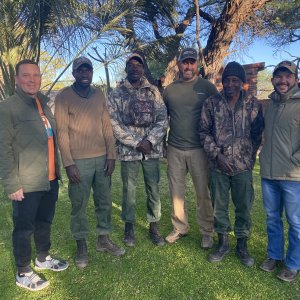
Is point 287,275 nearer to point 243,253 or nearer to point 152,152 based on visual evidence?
point 243,253

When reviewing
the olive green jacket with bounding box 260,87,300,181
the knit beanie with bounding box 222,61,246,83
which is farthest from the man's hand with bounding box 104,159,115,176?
the olive green jacket with bounding box 260,87,300,181

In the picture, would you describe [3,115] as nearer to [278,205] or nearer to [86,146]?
[86,146]

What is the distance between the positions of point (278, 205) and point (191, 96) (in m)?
1.51

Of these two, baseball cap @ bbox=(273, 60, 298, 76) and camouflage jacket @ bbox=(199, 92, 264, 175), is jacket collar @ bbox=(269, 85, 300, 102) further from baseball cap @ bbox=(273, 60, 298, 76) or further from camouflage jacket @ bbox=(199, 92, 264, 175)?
camouflage jacket @ bbox=(199, 92, 264, 175)

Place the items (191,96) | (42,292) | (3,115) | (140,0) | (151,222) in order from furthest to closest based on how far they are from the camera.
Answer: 1. (140,0)
2. (151,222)
3. (191,96)
4. (42,292)
5. (3,115)

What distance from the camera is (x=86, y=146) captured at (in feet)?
10.6

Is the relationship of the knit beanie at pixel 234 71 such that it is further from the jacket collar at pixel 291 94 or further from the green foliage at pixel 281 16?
the green foliage at pixel 281 16

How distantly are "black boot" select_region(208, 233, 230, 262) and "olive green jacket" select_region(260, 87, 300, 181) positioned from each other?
3.21 feet

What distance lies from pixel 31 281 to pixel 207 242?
6.57 ft

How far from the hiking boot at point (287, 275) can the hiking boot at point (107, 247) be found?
172 cm

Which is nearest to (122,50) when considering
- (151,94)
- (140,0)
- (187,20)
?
(140,0)

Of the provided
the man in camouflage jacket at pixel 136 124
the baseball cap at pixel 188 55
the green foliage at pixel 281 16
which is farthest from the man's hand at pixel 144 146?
the green foliage at pixel 281 16

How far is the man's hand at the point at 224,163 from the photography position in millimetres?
3133

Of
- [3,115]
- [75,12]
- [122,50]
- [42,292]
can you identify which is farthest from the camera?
[122,50]
